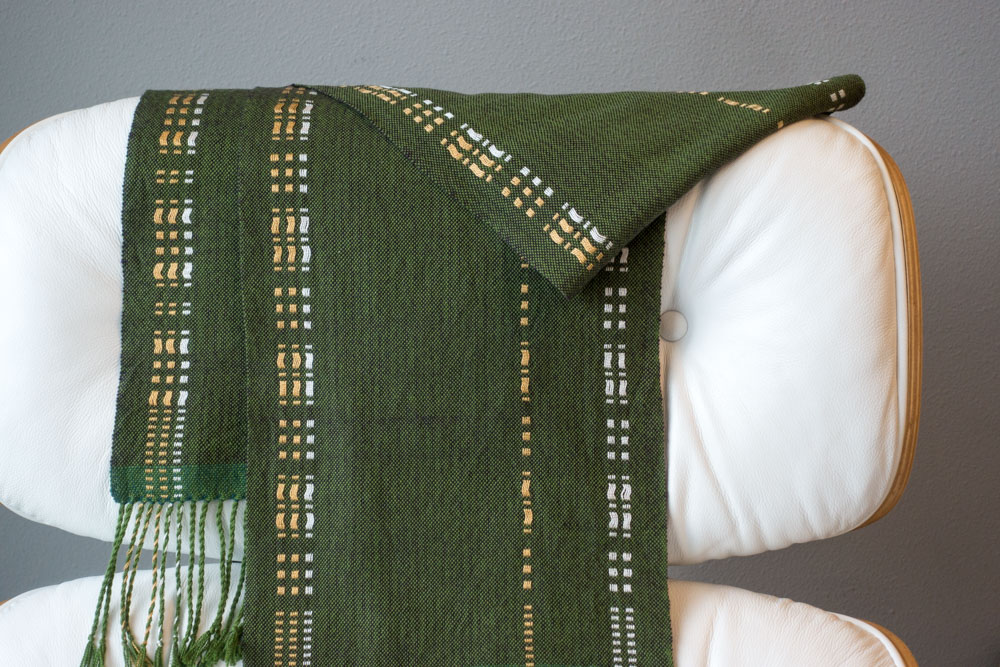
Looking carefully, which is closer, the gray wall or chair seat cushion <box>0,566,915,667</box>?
chair seat cushion <box>0,566,915,667</box>

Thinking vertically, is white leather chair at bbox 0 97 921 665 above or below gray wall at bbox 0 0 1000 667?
below

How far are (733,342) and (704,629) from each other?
0.66ft

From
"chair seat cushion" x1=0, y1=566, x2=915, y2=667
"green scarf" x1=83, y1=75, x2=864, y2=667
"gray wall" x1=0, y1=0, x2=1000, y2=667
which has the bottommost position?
"chair seat cushion" x1=0, y1=566, x2=915, y2=667

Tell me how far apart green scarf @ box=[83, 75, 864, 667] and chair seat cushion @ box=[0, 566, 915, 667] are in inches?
0.5

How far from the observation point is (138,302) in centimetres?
55

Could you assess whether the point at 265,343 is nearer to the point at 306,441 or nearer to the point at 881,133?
the point at 306,441

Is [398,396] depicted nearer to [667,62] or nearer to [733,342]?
[733,342]

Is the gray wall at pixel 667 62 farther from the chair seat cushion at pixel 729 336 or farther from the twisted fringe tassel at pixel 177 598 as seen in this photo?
the twisted fringe tassel at pixel 177 598

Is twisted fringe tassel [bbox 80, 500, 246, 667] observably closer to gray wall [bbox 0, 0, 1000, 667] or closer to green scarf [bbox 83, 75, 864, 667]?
green scarf [bbox 83, 75, 864, 667]

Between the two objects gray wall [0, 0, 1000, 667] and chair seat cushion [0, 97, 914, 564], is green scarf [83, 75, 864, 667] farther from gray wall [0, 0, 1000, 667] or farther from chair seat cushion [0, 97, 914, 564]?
gray wall [0, 0, 1000, 667]

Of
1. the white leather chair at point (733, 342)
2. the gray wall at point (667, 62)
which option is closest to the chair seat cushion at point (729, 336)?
the white leather chair at point (733, 342)

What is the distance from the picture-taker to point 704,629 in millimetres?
551

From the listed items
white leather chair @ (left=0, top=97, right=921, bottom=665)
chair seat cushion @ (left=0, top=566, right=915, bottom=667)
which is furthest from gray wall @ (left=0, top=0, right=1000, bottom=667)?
chair seat cushion @ (left=0, top=566, right=915, bottom=667)

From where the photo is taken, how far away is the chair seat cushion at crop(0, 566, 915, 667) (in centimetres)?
52
